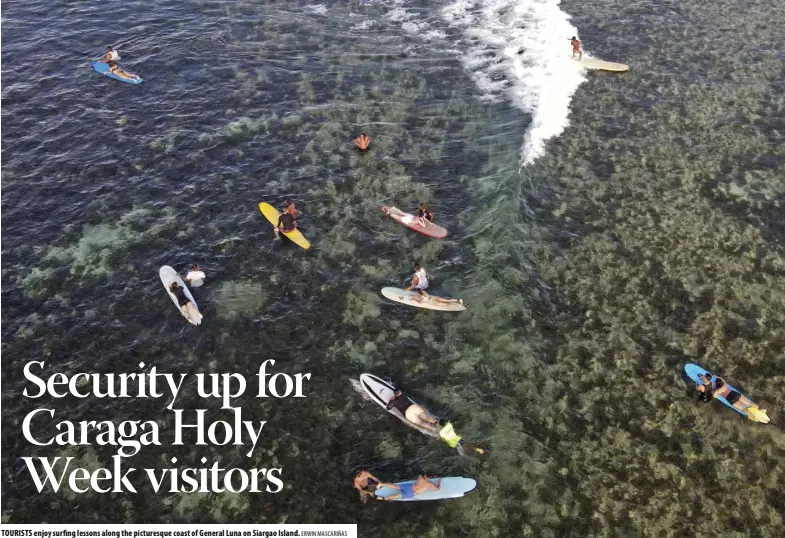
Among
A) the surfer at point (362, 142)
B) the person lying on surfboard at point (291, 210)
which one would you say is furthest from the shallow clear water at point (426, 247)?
the person lying on surfboard at point (291, 210)

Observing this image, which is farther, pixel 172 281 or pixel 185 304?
→ pixel 172 281

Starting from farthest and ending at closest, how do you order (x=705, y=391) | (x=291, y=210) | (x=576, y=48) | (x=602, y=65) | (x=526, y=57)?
(x=526, y=57)
(x=576, y=48)
(x=602, y=65)
(x=291, y=210)
(x=705, y=391)

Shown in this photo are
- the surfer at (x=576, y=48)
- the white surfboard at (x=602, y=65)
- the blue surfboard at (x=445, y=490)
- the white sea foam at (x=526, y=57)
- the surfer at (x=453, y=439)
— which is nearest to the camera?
the blue surfboard at (x=445, y=490)

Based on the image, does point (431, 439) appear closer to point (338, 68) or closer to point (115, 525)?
point (115, 525)

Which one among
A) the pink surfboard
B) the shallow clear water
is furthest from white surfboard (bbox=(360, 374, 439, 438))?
the pink surfboard

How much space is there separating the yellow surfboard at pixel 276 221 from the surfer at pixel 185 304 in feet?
18.9

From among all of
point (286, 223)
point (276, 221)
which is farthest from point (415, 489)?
point (276, 221)

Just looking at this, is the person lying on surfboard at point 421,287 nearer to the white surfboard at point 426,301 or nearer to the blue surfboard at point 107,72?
the white surfboard at point 426,301

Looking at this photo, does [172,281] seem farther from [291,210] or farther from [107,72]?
[107,72]

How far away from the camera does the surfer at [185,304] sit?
2600 cm

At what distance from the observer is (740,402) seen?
22453 mm

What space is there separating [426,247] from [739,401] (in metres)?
14.6

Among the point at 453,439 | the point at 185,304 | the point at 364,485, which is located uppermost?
the point at 185,304

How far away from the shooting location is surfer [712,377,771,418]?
22.1 m
